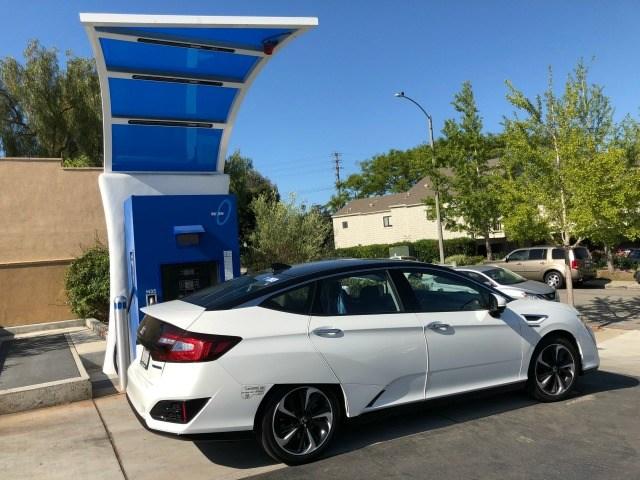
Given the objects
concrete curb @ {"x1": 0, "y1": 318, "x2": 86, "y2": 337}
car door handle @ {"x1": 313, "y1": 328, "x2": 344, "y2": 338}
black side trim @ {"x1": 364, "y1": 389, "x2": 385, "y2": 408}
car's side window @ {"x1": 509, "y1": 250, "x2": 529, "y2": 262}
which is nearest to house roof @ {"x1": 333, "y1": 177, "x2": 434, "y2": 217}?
car's side window @ {"x1": 509, "y1": 250, "x2": 529, "y2": 262}

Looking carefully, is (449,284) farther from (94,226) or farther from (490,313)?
(94,226)

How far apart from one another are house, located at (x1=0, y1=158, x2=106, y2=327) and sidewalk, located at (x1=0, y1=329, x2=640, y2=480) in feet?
27.9

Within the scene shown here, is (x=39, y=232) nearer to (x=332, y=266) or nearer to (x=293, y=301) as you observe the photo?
(x=332, y=266)

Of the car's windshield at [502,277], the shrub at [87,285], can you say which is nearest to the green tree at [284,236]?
the shrub at [87,285]

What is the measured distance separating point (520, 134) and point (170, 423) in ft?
31.5

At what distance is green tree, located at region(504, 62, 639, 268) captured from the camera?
1052 centimetres

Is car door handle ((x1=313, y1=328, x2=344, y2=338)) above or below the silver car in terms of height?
above

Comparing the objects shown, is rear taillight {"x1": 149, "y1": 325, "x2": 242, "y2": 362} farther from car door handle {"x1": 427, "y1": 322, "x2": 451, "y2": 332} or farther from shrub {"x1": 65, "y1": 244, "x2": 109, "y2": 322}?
shrub {"x1": 65, "y1": 244, "x2": 109, "y2": 322}

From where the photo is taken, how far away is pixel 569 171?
1048 centimetres

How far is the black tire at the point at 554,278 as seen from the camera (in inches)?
790

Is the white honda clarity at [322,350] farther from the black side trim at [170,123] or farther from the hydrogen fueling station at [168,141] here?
the black side trim at [170,123]

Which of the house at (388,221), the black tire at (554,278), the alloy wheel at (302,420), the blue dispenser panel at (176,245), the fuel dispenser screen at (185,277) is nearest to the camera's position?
the alloy wheel at (302,420)

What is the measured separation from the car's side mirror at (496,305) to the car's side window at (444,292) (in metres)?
0.05

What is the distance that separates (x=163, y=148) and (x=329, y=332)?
15.1 feet
